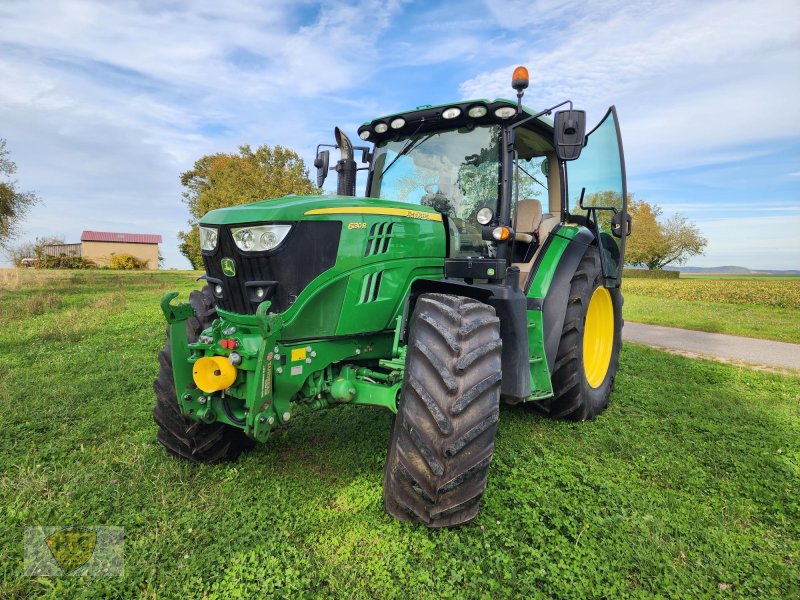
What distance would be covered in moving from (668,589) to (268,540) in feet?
6.65

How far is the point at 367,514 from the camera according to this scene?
2834 millimetres

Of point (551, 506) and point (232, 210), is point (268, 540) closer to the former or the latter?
point (551, 506)

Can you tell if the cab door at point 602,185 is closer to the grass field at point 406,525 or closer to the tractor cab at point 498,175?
the tractor cab at point 498,175

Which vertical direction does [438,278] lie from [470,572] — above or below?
above

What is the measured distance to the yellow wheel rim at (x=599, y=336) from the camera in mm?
4938

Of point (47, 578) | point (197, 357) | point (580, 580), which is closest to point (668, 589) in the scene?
point (580, 580)

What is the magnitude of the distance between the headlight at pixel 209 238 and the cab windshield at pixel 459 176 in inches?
61.5

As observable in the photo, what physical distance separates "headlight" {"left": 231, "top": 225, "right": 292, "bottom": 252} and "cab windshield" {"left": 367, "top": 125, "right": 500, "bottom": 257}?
1.34 metres

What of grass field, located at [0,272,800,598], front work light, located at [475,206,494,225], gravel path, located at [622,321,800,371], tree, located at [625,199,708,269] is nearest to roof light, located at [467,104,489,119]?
front work light, located at [475,206,494,225]

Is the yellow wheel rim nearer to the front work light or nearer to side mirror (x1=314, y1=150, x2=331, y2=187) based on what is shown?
the front work light

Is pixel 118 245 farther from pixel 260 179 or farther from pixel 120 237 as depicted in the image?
pixel 260 179

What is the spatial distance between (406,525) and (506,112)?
2.82 metres

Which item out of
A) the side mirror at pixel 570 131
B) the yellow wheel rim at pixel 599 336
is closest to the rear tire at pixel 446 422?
the side mirror at pixel 570 131

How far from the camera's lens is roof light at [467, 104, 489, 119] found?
3469 millimetres
